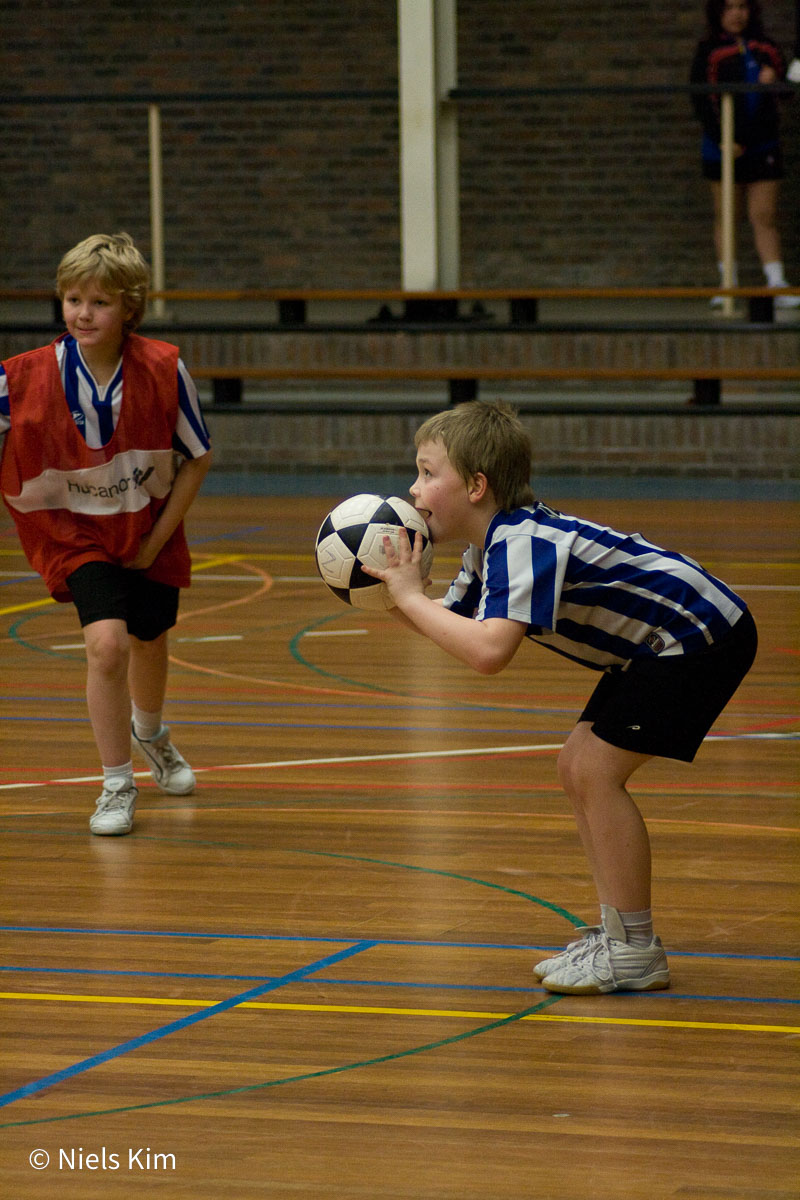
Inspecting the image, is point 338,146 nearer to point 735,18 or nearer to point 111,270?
point 735,18

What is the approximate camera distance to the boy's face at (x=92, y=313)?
416cm

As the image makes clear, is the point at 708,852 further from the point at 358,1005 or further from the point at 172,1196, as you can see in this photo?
the point at 172,1196

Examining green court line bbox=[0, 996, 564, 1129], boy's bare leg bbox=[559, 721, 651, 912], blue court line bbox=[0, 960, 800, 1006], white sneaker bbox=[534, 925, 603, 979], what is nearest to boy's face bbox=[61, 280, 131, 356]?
blue court line bbox=[0, 960, 800, 1006]

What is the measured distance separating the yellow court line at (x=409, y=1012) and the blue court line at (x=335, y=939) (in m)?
0.33

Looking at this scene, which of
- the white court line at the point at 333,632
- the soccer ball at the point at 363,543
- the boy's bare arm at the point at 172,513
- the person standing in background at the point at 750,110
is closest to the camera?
the soccer ball at the point at 363,543

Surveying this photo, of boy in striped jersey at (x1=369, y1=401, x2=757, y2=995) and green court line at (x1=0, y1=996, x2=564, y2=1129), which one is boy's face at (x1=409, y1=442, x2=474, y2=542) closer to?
boy in striped jersey at (x1=369, y1=401, x2=757, y2=995)

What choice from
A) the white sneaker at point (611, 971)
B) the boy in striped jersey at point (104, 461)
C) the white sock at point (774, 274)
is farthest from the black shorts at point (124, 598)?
the white sock at point (774, 274)

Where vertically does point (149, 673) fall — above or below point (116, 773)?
above

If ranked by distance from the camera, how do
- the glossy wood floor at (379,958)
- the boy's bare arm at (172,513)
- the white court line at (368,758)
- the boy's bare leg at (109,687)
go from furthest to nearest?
the white court line at (368,758), the boy's bare arm at (172,513), the boy's bare leg at (109,687), the glossy wood floor at (379,958)

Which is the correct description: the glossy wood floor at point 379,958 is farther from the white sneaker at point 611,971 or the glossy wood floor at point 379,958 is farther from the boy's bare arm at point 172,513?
the boy's bare arm at point 172,513

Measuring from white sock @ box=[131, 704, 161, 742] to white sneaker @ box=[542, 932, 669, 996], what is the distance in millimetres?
1685

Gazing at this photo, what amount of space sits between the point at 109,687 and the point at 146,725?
0.38 meters

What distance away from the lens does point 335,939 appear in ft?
11.1

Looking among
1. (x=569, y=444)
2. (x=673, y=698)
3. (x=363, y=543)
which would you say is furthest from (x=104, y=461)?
(x=569, y=444)
